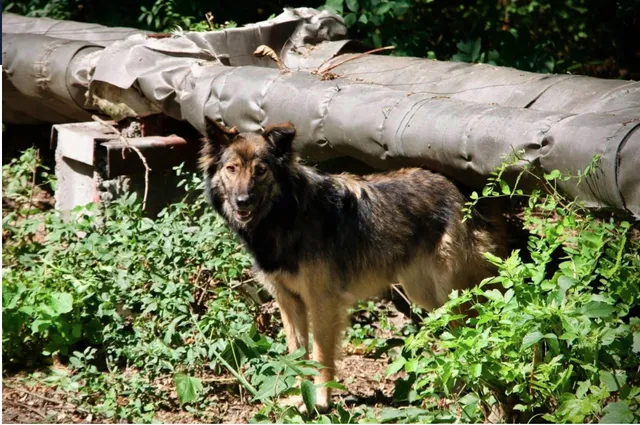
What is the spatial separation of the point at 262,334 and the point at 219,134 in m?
1.75

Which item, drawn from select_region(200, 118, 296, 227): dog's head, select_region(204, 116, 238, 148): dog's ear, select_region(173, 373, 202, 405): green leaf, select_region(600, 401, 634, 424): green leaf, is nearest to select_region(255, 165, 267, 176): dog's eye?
select_region(200, 118, 296, 227): dog's head

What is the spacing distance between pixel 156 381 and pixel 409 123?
8.64ft

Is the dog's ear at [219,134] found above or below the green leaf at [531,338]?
above

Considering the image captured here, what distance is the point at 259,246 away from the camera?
557 cm

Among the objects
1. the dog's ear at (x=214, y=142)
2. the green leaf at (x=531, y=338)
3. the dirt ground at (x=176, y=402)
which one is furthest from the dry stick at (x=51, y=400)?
the green leaf at (x=531, y=338)

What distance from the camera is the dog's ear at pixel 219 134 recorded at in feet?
17.5

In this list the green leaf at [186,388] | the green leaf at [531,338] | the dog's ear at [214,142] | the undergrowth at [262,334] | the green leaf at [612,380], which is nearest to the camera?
the green leaf at [612,380]

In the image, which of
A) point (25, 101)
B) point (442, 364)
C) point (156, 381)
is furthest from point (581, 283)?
point (25, 101)

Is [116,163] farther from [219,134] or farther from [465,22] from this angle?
[465,22]

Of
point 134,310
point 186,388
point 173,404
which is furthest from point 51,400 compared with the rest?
point 186,388

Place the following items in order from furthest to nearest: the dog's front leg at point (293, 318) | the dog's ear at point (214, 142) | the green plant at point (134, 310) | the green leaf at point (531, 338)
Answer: the dog's front leg at point (293, 318) < the green plant at point (134, 310) < the dog's ear at point (214, 142) < the green leaf at point (531, 338)

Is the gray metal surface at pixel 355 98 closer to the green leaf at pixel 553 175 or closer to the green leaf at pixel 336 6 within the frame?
the green leaf at pixel 553 175

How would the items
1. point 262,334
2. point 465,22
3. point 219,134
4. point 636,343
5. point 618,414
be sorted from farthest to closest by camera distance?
point 465,22 < point 262,334 < point 219,134 < point 636,343 < point 618,414

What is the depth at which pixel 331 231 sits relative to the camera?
565cm
